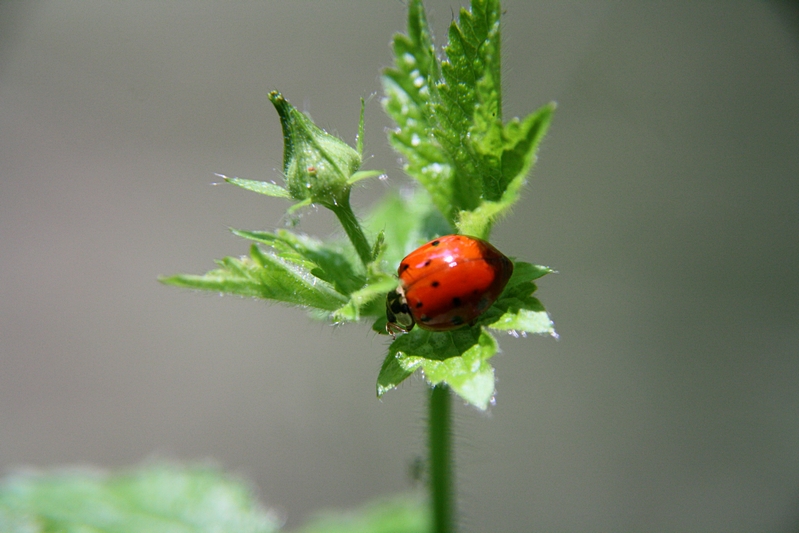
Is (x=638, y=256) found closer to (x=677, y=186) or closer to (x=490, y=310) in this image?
(x=677, y=186)

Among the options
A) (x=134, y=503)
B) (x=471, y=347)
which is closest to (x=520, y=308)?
(x=471, y=347)

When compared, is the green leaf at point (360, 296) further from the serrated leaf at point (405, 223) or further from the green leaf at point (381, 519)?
the green leaf at point (381, 519)

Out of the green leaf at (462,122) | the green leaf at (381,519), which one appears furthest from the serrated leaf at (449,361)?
the green leaf at (381,519)

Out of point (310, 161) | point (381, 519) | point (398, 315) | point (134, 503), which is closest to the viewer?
point (310, 161)

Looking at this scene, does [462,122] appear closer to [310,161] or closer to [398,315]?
[310,161]

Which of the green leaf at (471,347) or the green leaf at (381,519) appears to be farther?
the green leaf at (381,519)
